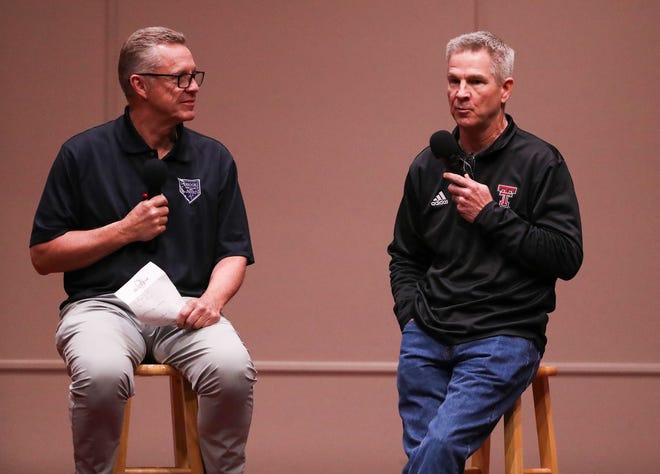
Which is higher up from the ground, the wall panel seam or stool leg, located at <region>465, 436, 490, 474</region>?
the wall panel seam

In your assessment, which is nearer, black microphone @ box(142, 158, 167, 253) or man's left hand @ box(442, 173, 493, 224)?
man's left hand @ box(442, 173, 493, 224)

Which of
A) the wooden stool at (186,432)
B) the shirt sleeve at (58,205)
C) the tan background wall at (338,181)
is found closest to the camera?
the wooden stool at (186,432)

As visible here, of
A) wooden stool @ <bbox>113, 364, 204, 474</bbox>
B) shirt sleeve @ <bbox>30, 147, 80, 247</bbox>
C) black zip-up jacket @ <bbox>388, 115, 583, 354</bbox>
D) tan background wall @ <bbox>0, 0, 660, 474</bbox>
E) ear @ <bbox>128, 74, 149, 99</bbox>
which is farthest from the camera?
tan background wall @ <bbox>0, 0, 660, 474</bbox>

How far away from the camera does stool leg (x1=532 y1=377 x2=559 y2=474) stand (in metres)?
2.89

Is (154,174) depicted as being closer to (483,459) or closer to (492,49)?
(492,49)

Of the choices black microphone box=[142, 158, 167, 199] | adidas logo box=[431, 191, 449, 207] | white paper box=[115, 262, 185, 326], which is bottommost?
white paper box=[115, 262, 185, 326]

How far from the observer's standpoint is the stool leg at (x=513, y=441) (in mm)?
2752

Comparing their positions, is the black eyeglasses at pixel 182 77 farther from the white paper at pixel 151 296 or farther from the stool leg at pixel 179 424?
the stool leg at pixel 179 424

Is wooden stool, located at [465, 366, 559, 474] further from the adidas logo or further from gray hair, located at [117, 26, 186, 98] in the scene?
gray hair, located at [117, 26, 186, 98]

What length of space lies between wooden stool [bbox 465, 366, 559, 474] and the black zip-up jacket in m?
0.17

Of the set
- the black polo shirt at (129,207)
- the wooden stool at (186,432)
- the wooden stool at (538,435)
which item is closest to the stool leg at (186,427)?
the wooden stool at (186,432)

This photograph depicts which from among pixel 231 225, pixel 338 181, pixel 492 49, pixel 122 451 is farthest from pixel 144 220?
pixel 338 181

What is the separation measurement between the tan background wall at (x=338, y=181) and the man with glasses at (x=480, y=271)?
1.40 metres

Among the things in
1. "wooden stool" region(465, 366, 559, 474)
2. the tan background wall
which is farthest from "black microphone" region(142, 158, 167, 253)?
the tan background wall
